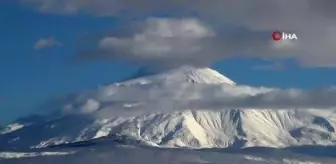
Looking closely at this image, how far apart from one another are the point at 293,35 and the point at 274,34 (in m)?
5.14

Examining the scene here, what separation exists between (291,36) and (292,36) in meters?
1.50

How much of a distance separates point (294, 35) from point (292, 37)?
2.32 metres

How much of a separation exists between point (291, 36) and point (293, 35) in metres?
0.84

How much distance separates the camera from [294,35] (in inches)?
7407

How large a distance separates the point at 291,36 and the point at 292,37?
3.16 metres

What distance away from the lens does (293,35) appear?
618 ft

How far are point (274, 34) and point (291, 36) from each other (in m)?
4.42

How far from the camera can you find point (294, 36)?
186 metres

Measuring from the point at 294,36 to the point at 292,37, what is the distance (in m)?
0.75

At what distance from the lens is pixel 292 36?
187625 mm

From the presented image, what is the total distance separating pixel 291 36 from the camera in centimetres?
18912

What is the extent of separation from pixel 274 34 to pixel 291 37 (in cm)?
548

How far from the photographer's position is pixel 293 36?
18662cm

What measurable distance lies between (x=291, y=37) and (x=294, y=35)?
1.08 metres
